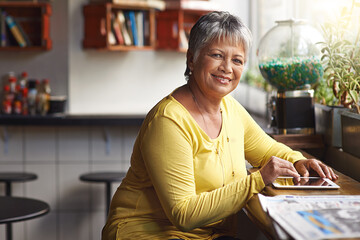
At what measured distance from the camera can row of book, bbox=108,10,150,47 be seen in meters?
4.20

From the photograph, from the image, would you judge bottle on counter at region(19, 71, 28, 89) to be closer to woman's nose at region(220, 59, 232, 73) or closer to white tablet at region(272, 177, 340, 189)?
woman's nose at region(220, 59, 232, 73)

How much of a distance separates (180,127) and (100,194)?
262 centimetres

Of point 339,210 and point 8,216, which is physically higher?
point 339,210

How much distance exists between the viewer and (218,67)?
5.74 feet

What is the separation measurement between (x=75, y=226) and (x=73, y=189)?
0.28m

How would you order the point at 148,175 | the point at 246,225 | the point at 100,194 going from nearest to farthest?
the point at 148,175
the point at 246,225
the point at 100,194

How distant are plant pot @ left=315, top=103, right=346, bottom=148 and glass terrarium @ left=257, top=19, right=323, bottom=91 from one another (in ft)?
0.44

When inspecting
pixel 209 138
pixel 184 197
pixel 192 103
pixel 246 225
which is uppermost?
pixel 192 103

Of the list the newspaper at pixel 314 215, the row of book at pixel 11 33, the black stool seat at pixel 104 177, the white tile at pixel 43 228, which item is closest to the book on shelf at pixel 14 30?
the row of book at pixel 11 33

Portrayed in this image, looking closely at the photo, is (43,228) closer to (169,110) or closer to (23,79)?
(23,79)

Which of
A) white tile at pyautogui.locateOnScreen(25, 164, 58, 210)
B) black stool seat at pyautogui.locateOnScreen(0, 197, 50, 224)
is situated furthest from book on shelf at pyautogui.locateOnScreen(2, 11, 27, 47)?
Answer: black stool seat at pyautogui.locateOnScreen(0, 197, 50, 224)

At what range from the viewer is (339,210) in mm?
1270

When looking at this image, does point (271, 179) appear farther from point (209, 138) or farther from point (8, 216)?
point (8, 216)

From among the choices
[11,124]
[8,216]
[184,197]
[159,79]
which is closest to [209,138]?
[184,197]
